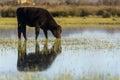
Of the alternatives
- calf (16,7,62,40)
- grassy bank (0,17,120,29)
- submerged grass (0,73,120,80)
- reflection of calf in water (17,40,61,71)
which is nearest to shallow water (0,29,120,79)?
reflection of calf in water (17,40,61,71)

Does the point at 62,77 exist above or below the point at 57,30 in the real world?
above

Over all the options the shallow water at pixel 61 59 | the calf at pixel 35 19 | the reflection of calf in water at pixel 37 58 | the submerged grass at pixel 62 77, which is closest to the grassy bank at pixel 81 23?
the calf at pixel 35 19

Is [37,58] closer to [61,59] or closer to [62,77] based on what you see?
[61,59]

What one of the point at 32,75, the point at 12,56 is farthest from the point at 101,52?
the point at 32,75

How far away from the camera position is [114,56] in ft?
58.5

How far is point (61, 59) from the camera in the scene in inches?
667

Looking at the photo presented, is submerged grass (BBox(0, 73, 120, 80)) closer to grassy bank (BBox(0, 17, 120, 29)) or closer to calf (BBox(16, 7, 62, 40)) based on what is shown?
calf (BBox(16, 7, 62, 40))

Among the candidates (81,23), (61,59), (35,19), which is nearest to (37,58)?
(61,59)

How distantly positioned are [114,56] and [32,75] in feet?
18.5

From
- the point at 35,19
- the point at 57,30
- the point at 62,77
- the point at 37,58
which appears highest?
the point at 62,77

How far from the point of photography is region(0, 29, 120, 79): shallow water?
14.0 metres

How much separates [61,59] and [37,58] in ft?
3.16

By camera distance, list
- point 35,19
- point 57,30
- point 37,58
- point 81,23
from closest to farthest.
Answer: point 37,58, point 57,30, point 35,19, point 81,23

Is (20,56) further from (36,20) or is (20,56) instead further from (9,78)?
(36,20)
